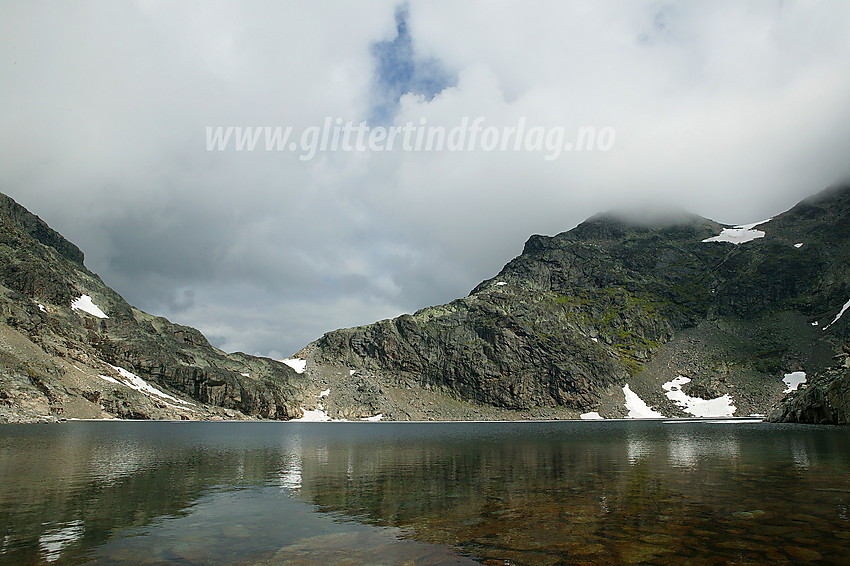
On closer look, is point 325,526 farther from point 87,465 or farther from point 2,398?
point 2,398

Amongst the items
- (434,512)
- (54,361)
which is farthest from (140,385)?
(434,512)

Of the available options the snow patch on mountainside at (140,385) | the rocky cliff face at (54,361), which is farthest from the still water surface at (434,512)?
the snow patch on mountainside at (140,385)

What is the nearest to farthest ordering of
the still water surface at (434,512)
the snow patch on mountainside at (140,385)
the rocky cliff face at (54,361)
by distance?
the still water surface at (434,512) → the rocky cliff face at (54,361) → the snow patch on mountainside at (140,385)

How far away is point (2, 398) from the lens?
122m

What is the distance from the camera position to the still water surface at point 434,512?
57.3 feet

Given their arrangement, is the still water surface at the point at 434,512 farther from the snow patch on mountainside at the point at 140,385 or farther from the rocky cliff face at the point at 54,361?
the snow patch on mountainside at the point at 140,385

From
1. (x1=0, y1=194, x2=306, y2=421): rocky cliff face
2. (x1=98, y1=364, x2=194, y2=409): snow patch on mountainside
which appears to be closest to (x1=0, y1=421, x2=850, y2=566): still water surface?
(x1=0, y1=194, x2=306, y2=421): rocky cliff face

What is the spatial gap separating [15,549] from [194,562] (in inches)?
Answer: 275

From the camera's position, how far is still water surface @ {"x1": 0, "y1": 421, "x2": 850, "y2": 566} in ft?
57.3

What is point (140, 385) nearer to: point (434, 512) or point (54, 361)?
point (54, 361)

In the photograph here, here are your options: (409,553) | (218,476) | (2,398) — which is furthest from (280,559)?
(2,398)

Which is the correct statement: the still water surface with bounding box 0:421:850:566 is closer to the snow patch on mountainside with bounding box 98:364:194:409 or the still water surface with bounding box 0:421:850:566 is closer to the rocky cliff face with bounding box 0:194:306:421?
the rocky cliff face with bounding box 0:194:306:421

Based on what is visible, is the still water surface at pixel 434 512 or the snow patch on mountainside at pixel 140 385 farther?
the snow patch on mountainside at pixel 140 385

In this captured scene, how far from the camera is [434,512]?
25.1 m
